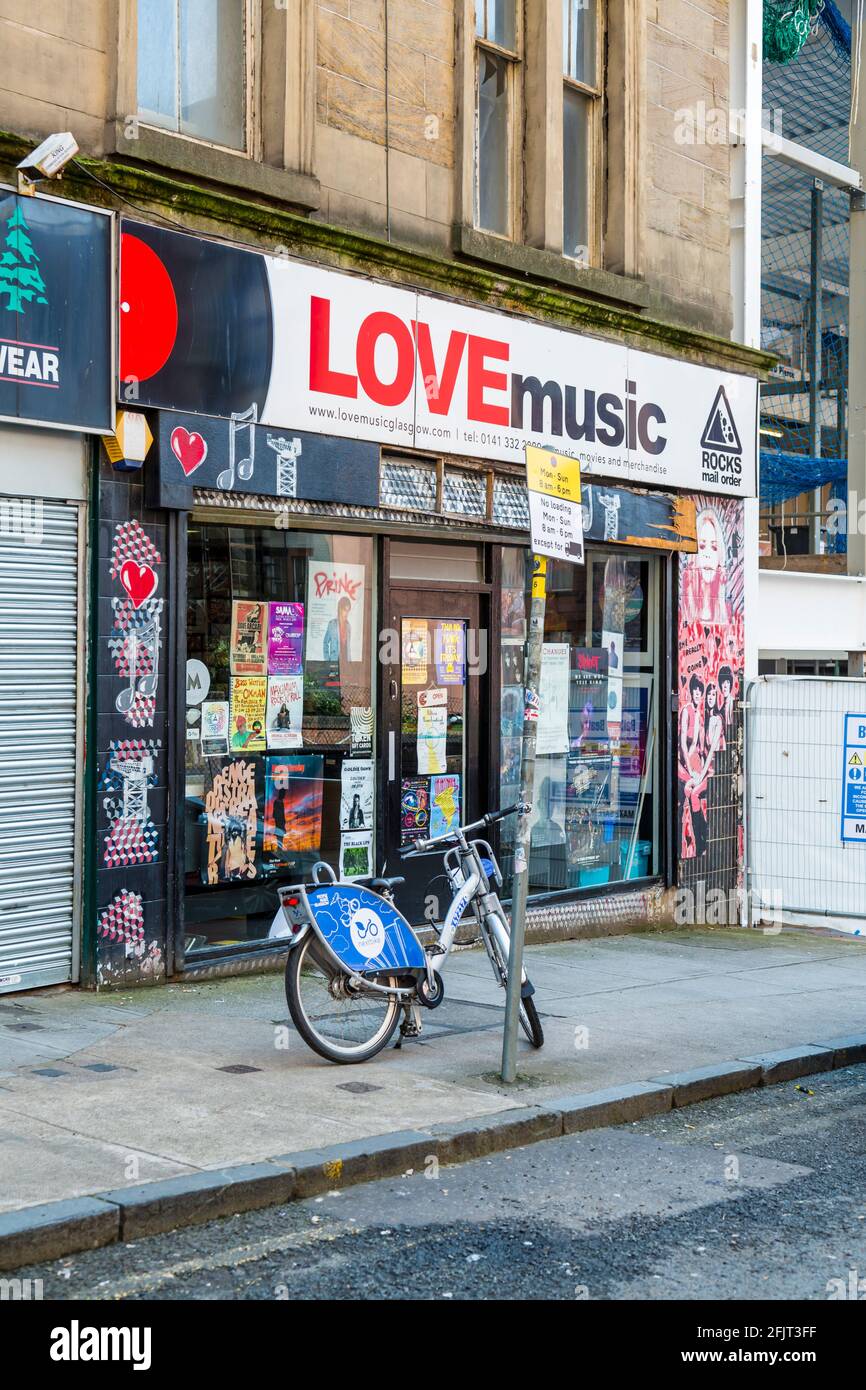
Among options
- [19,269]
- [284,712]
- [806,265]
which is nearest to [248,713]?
[284,712]

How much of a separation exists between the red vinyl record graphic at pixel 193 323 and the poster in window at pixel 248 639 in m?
1.28

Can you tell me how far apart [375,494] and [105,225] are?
263 cm

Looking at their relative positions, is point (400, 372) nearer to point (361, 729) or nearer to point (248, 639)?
point (248, 639)

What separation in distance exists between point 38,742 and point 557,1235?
451 cm

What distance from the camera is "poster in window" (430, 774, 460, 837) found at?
37.1 ft

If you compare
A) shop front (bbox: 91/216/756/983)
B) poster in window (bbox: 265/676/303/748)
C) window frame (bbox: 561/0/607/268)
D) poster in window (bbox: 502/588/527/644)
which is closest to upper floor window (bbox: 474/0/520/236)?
window frame (bbox: 561/0/607/268)

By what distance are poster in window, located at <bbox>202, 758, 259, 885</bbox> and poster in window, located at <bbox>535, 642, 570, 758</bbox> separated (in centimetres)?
318

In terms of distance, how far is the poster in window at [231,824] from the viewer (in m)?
9.76

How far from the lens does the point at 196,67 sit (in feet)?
32.4

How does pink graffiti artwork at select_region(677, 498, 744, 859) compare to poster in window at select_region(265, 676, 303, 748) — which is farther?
pink graffiti artwork at select_region(677, 498, 744, 859)

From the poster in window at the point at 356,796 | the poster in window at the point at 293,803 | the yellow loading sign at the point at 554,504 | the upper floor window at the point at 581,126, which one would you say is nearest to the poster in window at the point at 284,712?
the poster in window at the point at 293,803

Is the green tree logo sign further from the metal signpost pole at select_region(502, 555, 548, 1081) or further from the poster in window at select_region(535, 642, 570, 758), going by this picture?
the poster in window at select_region(535, 642, 570, 758)

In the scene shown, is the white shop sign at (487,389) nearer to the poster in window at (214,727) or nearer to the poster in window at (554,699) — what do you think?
the poster in window at (554,699)

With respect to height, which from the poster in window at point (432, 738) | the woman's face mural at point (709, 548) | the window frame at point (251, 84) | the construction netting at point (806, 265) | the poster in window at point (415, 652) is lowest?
the poster in window at point (432, 738)
